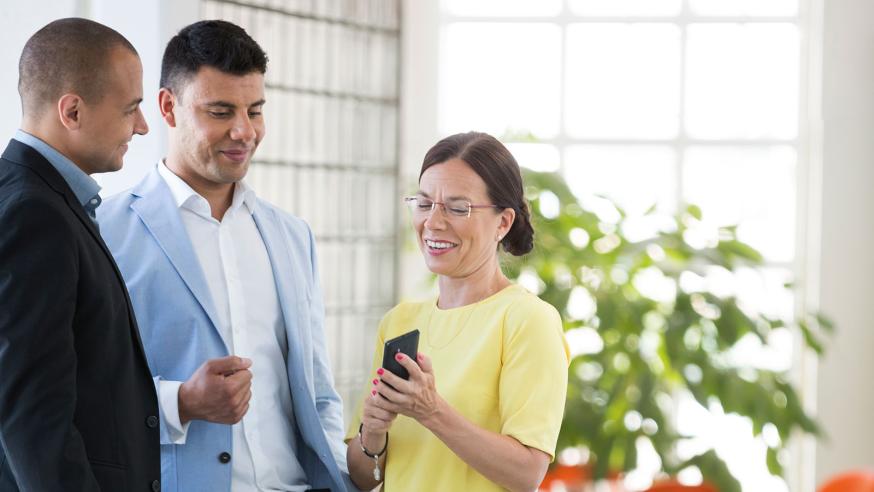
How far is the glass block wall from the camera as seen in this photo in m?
3.88

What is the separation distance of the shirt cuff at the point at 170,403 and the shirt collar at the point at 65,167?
406mm

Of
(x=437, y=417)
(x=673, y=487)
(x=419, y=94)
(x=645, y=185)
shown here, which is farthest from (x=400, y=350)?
(x=645, y=185)

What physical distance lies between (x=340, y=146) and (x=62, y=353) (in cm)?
252

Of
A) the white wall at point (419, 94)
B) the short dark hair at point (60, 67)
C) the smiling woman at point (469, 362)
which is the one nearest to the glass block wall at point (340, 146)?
the white wall at point (419, 94)

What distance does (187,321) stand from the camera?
217cm

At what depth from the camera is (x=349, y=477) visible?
2311 mm

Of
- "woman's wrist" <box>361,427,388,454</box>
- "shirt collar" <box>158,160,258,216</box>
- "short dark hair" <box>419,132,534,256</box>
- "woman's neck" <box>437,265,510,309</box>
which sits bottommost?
"woman's wrist" <box>361,427,388,454</box>

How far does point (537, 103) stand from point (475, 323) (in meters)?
2.71

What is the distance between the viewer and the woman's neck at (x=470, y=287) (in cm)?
218

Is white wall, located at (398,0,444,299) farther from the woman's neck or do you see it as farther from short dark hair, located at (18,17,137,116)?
short dark hair, located at (18,17,137,116)

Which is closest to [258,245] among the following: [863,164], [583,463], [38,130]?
[38,130]

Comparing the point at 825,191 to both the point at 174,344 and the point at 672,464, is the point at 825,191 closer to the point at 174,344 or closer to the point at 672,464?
the point at 672,464

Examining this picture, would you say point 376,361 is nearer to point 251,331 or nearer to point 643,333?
point 251,331

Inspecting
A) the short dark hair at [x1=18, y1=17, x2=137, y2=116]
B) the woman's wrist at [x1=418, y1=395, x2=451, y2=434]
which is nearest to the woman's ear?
the woman's wrist at [x1=418, y1=395, x2=451, y2=434]
